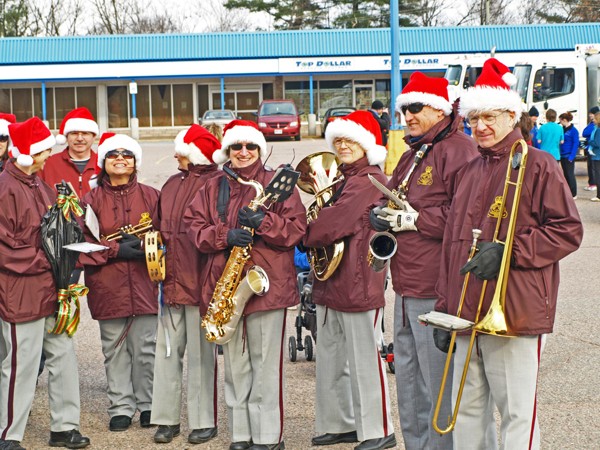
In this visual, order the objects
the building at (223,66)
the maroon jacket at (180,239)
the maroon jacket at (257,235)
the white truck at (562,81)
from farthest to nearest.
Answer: the building at (223,66) → the white truck at (562,81) → the maroon jacket at (180,239) → the maroon jacket at (257,235)

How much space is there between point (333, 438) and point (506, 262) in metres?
2.46

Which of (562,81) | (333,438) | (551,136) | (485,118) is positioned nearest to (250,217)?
(333,438)

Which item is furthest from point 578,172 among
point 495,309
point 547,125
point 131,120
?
point 131,120

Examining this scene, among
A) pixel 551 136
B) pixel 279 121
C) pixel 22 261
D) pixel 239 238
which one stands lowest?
pixel 22 261

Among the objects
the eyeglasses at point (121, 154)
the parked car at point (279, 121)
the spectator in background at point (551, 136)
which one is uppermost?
the parked car at point (279, 121)

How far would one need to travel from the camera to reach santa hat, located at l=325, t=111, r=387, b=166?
6.43m

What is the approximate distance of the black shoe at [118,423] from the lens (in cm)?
698

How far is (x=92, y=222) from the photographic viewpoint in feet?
22.5

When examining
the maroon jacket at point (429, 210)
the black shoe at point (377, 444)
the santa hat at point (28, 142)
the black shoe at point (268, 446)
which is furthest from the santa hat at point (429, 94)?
the santa hat at point (28, 142)

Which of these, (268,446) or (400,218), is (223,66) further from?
(400,218)

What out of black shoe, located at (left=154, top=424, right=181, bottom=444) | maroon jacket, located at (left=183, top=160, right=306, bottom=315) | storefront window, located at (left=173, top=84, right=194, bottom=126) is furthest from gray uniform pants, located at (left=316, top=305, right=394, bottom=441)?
storefront window, located at (left=173, top=84, right=194, bottom=126)

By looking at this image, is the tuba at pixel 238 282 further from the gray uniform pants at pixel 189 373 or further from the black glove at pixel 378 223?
the black glove at pixel 378 223

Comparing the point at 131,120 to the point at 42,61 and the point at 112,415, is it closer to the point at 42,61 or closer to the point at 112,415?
the point at 42,61

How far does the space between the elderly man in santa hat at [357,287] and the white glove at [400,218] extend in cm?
65
